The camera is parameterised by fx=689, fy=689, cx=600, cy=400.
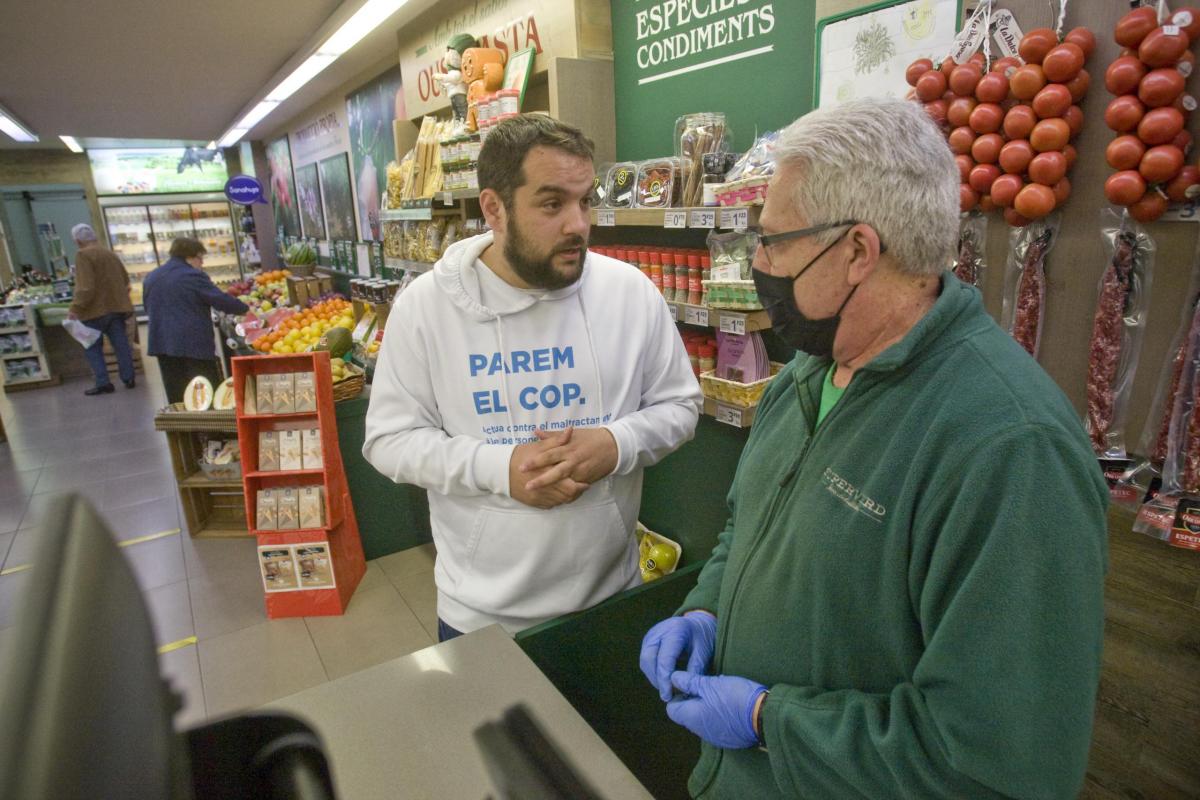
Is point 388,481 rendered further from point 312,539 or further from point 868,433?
point 868,433

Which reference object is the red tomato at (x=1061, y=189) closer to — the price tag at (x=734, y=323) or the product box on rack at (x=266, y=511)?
the price tag at (x=734, y=323)

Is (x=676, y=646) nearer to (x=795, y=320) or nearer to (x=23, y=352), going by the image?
(x=795, y=320)

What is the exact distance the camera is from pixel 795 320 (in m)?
1.19

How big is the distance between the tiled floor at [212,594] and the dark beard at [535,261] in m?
1.29

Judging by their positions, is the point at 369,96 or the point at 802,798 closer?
the point at 802,798

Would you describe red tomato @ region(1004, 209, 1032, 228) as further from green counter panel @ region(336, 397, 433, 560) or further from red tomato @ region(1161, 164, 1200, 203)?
green counter panel @ region(336, 397, 433, 560)

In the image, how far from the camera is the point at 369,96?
7.55 metres

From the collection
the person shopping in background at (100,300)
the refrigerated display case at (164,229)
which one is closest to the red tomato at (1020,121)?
the person shopping in background at (100,300)

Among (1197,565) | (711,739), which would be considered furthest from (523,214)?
(1197,565)

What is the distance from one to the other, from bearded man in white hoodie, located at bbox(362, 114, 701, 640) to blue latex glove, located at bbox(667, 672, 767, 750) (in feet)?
1.92

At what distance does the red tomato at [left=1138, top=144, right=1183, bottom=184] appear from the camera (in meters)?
1.63

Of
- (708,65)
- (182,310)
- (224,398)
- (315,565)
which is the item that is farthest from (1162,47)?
(182,310)

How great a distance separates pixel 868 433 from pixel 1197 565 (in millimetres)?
1431

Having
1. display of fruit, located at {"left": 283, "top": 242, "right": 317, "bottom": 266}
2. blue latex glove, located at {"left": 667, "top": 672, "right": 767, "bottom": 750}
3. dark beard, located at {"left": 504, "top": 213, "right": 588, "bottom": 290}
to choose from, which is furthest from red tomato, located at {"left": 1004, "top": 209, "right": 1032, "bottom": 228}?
display of fruit, located at {"left": 283, "top": 242, "right": 317, "bottom": 266}
